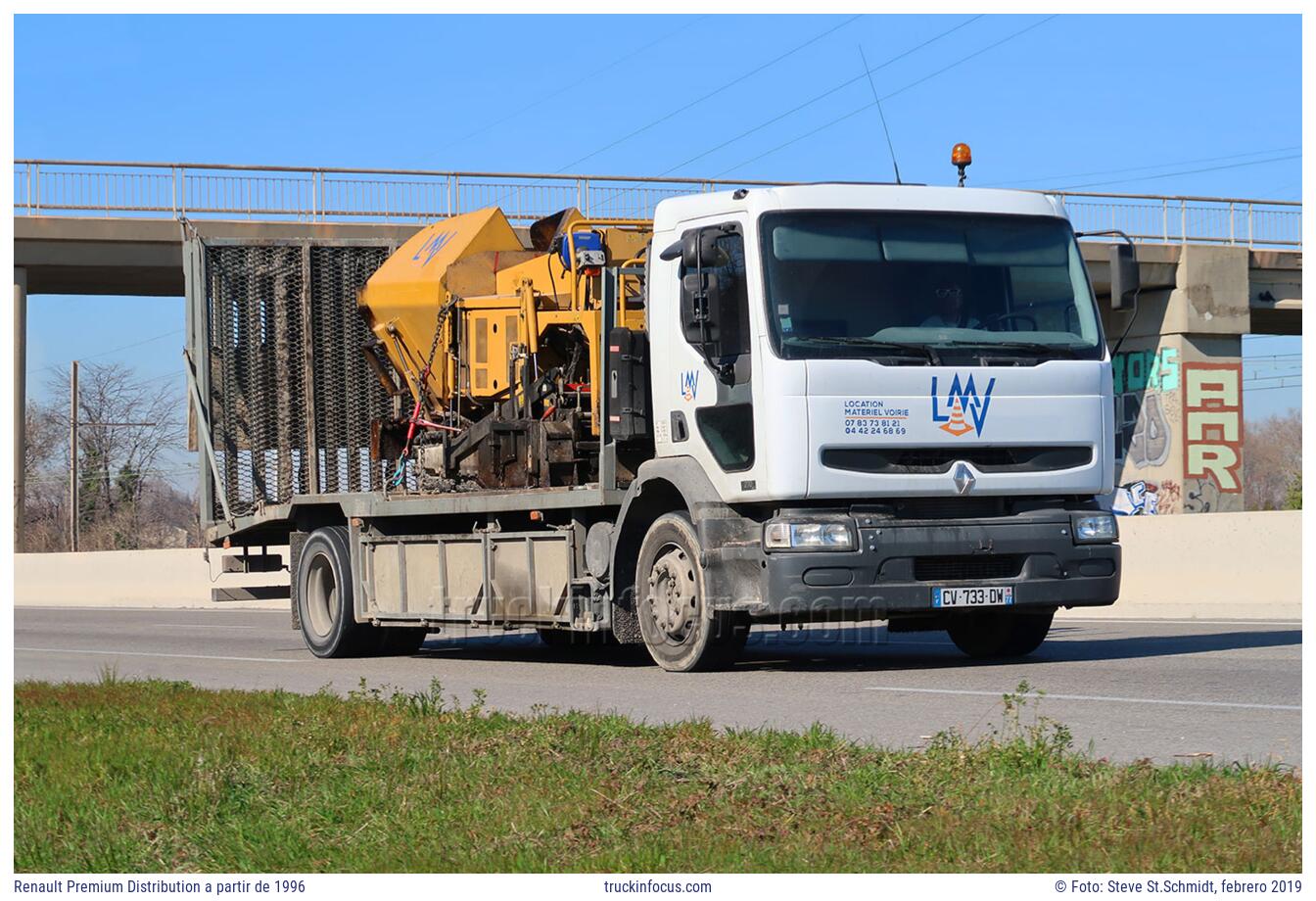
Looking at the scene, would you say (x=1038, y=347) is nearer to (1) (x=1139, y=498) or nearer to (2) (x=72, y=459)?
(1) (x=1139, y=498)

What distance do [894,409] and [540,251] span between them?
4.23 m

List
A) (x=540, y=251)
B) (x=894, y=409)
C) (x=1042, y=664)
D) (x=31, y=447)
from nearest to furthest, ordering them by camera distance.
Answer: (x=894, y=409) → (x=1042, y=664) → (x=540, y=251) → (x=31, y=447)

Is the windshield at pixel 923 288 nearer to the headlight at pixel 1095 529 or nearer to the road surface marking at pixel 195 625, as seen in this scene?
the headlight at pixel 1095 529

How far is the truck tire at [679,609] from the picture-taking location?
39.7ft

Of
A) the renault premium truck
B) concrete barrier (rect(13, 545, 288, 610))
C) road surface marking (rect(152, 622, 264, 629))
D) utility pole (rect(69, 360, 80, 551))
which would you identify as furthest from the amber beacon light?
utility pole (rect(69, 360, 80, 551))

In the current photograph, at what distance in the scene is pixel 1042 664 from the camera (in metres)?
12.7

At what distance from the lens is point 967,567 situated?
11.9 m

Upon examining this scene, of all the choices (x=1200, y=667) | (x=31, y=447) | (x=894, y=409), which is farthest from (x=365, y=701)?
(x=31, y=447)

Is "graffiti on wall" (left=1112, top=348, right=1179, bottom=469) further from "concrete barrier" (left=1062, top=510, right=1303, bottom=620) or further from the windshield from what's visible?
the windshield

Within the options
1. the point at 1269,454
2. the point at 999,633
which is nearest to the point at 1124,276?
the point at 999,633

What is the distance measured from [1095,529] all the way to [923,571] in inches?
50.2

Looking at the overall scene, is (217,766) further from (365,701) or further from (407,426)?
(407,426)

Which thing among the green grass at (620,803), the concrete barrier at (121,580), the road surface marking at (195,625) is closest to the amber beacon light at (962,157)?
the green grass at (620,803)

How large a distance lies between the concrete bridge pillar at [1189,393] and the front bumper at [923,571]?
27413 mm
